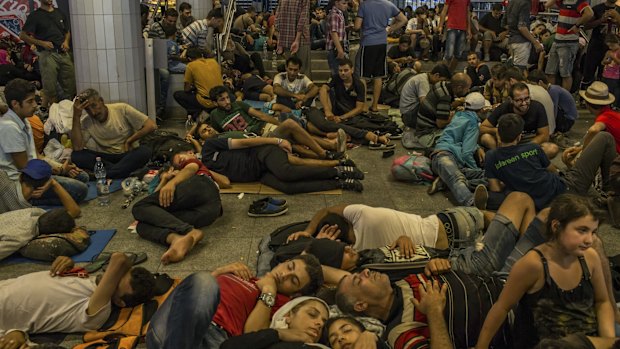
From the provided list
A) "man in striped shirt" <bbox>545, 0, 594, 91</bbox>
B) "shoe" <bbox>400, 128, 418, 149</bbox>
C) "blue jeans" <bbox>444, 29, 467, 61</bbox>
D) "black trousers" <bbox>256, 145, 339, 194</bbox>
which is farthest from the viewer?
"blue jeans" <bbox>444, 29, 467, 61</bbox>

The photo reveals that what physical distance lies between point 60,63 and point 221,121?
3139 mm

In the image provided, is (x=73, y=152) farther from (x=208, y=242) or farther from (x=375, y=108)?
(x=375, y=108)

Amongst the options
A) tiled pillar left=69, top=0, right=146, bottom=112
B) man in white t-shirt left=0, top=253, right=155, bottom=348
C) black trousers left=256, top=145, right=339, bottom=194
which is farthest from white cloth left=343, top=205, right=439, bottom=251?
tiled pillar left=69, top=0, right=146, bottom=112

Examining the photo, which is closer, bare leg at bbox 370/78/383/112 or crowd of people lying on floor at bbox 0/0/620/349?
crowd of people lying on floor at bbox 0/0/620/349

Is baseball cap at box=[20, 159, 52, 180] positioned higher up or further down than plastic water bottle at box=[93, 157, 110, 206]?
higher up

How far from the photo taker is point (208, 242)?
5.04 m

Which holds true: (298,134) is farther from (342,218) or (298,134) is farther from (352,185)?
(342,218)

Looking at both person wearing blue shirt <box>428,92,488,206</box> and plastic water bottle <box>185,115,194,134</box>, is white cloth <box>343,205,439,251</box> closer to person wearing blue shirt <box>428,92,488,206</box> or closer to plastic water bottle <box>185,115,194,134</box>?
person wearing blue shirt <box>428,92,488,206</box>

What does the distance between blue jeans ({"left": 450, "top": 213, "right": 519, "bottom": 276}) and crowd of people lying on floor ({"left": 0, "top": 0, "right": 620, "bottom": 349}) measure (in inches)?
0.5

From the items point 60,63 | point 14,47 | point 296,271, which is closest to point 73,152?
point 60,63

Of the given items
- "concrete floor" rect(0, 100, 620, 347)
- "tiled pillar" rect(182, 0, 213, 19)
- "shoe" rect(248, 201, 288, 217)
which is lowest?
"concrete floor" rect(0, 100, 620, 347)

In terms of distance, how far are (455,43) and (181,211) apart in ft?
22.4

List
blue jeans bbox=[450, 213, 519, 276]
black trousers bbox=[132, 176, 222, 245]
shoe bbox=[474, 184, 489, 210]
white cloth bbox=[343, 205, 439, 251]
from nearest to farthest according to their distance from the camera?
blue jeans bbox=[450, 213, 519, 276] < white cloth bbox=[343, 205, 439, 251] < black trousers bbox=[132, 176, 222, 245] < shoe bbox=[474, 184, 489, 210]

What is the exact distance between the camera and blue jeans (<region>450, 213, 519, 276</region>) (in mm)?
3963
